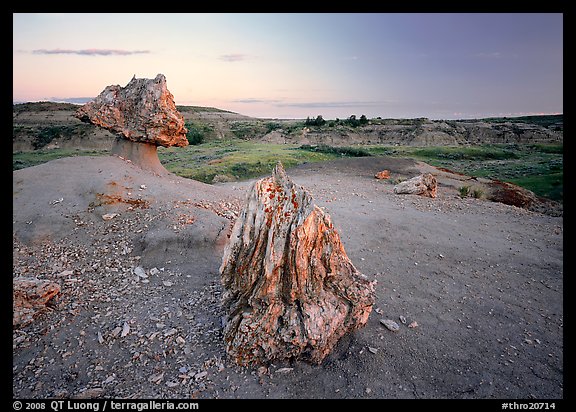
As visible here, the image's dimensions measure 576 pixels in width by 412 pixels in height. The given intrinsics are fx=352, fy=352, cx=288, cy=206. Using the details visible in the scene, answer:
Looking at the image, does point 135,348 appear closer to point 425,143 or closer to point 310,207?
point 310,207

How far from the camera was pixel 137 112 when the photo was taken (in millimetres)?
12586

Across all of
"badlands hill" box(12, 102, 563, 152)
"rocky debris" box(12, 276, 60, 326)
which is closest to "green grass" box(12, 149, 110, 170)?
"badlands hill" box(12, 102, 563, 152)

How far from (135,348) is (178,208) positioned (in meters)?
5.10

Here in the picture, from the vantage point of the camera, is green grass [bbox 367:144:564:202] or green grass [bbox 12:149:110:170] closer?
green grass [bbox 367:144:564:202]

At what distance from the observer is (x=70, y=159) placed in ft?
39.6

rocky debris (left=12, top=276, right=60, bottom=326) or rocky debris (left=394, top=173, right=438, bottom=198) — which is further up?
rocky debris (left=394, top=173, right=438, bottom=198)

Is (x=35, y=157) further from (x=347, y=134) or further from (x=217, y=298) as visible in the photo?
(x=347, y=134)

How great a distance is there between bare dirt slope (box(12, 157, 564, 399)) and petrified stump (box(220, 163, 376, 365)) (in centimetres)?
33

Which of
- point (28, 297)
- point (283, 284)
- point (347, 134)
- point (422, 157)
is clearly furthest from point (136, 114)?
point (347, 134)

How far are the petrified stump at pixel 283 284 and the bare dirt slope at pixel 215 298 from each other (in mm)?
330

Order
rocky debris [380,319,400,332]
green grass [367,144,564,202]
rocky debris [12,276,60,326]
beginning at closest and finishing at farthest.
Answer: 1. rocky debris [12,276,60,326]
2. rocky debris [380,319,400,332]
3. green grass [367,144,564,202]

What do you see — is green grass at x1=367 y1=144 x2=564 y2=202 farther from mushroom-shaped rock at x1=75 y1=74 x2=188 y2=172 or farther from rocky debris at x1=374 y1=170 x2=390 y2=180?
mushroom-shaped rock at x1=75 y1=74 x2=188 y2=172

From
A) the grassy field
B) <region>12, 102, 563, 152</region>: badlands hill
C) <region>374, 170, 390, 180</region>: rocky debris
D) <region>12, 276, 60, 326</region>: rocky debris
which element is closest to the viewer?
<region>12, 276, 60, 326</region>: rocky debris

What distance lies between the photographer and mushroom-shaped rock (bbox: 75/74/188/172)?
496 inches
